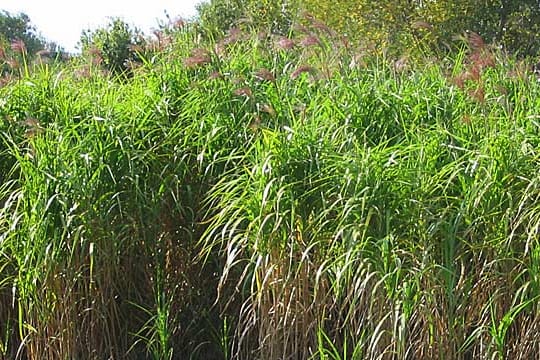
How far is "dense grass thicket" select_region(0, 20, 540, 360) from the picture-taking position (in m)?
3.63

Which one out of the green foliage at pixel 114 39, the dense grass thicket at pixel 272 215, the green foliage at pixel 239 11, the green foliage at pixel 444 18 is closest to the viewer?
the dense grass thicket at pixel 272 215

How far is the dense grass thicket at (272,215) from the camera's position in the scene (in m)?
3.63

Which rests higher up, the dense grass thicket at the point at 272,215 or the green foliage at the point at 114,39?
the green foliage at the point at 114,39

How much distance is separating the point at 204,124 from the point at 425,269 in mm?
1523

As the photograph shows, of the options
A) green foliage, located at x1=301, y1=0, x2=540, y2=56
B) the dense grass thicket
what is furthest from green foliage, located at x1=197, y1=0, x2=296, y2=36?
the dense grass thicket

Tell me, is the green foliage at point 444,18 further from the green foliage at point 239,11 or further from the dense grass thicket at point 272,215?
the dense grass thicket at point 272,215

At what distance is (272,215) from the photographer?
3.84 m

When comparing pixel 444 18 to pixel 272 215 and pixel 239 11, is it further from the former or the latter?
pixel 272 215

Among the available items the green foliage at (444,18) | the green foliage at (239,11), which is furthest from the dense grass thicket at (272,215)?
the green foliage at (444,18)

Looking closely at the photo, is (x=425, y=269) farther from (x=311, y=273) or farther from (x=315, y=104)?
(x=315, y=104)

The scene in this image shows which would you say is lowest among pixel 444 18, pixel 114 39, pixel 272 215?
pixel 272 215

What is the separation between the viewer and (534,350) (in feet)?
11.7

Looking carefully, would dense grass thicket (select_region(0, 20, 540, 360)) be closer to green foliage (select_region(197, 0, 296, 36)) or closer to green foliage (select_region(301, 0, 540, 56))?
green foliage (select_region(197, 0, 296, 36))

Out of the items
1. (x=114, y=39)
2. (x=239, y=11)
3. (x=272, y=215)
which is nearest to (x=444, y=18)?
(x=239, y=11)
